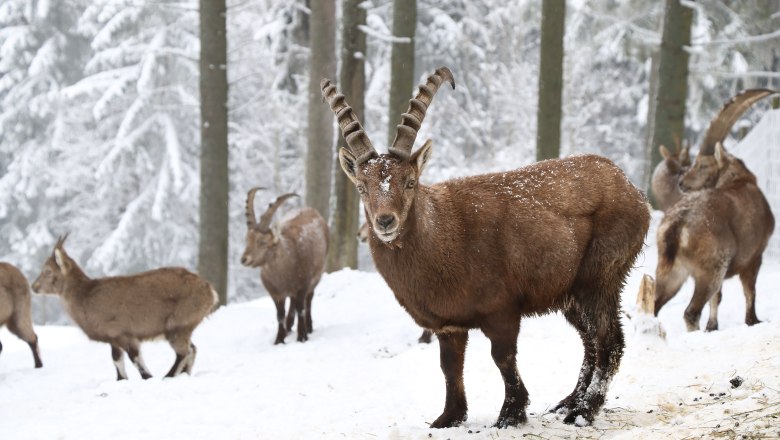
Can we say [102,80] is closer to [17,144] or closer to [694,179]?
[17,144]

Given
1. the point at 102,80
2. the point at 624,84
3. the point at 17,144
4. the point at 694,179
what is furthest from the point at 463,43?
the point at 694,179

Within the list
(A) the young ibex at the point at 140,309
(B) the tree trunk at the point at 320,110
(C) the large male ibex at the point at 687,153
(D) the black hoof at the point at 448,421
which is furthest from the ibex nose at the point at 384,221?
(B) the tree trunk at the point at 320,110

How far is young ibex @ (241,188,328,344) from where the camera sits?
472 inches

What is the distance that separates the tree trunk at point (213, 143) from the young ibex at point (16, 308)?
3.87 metres

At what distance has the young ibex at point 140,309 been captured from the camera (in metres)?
9.88

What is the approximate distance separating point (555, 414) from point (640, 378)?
123 centimetres

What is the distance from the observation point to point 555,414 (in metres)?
5.56

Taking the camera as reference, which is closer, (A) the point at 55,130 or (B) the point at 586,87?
(A) the point at 55,130

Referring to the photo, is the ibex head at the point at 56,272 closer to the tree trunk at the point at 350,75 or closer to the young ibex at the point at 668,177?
the tree trunk at the point at 350,75

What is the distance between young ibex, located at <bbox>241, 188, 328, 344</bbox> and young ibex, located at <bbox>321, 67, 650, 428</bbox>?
6.58m

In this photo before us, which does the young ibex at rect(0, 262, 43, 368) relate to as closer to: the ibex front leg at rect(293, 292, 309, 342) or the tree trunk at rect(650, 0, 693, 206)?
the ibex front leg at rect(293, 292, 309, 342)

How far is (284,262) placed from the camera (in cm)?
1223

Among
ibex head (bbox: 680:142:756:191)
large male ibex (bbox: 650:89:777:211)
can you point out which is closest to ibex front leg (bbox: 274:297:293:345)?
large male ibex (bbox: 650:89:777:211)

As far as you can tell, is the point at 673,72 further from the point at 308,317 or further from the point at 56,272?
the point at 56,272
